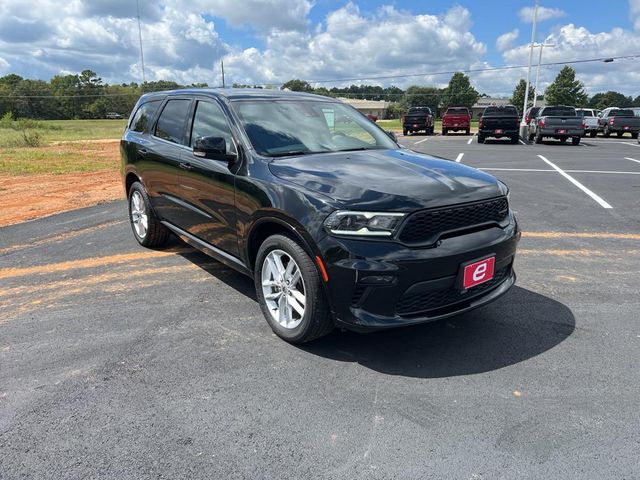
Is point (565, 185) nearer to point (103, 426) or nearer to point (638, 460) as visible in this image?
point (638, 460)

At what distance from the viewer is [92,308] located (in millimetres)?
4238

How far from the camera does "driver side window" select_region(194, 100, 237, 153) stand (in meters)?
4.04

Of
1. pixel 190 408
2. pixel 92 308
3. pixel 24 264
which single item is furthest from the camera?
pixel 24 264

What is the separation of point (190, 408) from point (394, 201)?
1.74m

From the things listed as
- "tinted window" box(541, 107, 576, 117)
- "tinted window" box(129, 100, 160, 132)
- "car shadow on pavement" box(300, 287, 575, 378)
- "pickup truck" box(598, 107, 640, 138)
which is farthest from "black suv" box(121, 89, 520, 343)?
A: "pickup truck" box(598, 107, 640, 138)

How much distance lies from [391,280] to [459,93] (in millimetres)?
122056

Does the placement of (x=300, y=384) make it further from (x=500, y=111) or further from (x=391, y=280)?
(x=500, y=111)

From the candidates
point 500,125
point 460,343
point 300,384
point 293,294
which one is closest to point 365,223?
point 293,294

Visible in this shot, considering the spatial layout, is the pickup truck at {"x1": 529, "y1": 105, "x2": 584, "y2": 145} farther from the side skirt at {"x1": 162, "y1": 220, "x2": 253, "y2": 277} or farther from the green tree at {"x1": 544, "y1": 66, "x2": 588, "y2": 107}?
the green tree at {"x1": 544, "y1": 66, "x2": 588, "y2": 107}

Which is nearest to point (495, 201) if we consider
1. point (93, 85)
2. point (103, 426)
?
point (103, 426)

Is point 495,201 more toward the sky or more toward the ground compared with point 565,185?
more toward the sky

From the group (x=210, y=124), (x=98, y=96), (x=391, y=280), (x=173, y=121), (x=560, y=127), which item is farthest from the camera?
(x=98, y=96)

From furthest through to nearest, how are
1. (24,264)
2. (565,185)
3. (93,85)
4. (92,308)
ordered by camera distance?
(93,85) < (565,185) < (24,264) < (92,308)

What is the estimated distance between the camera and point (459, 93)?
11506 centimetres
